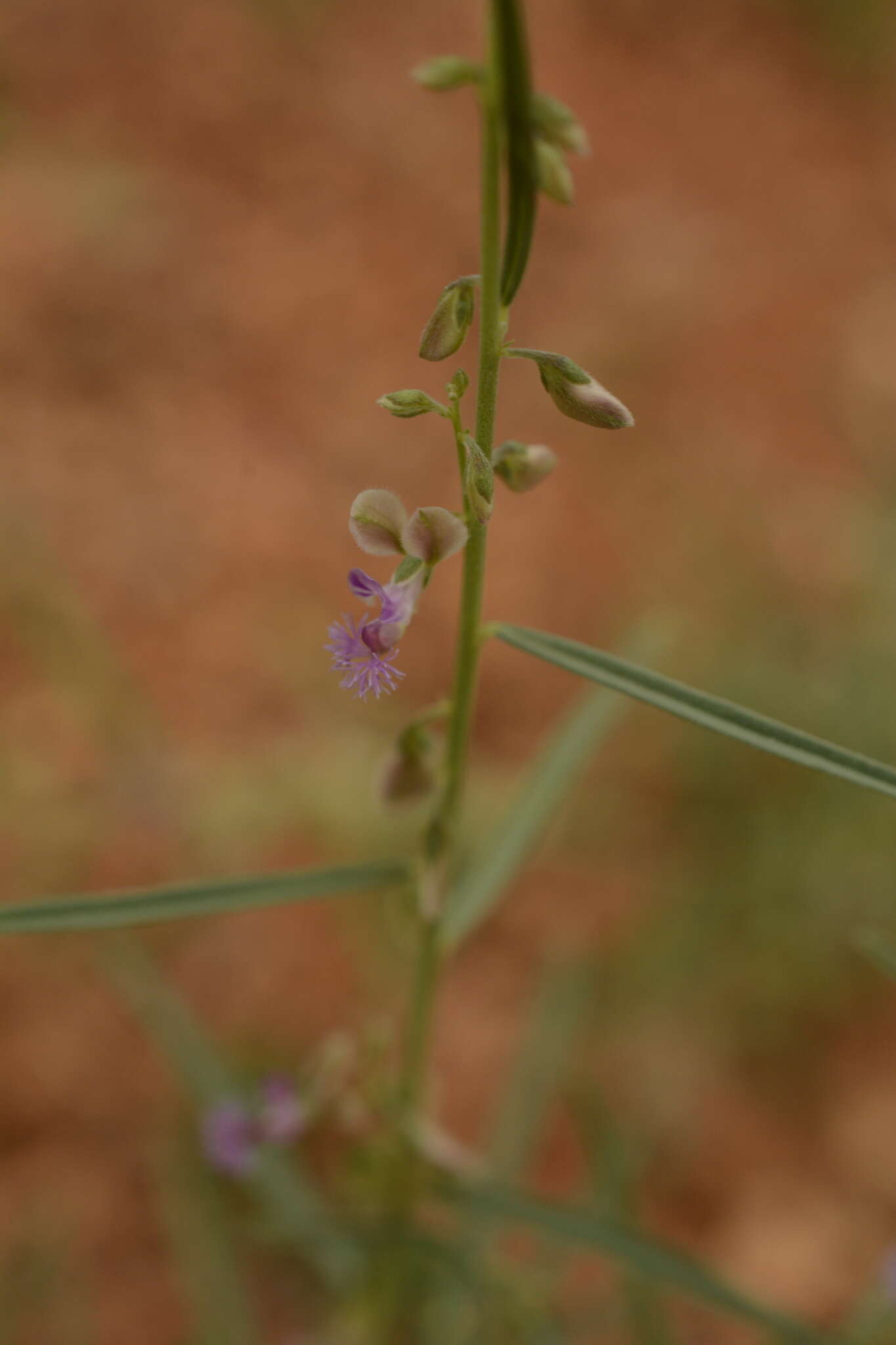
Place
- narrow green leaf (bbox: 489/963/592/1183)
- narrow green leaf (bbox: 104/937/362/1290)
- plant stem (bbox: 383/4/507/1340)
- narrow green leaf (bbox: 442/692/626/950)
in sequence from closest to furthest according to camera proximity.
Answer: plant stem (bbox: 383/4/507/1340)
narrow green leaf (bbox: 442/692/626/950)
narrow green leaf (bbox: 104/937/362/1290)
narrow green leaf (bbox: 489/963/592/1183)

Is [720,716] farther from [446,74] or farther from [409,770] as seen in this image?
[446,74]

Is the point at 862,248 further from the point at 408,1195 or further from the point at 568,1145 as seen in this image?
the point at 408,1195

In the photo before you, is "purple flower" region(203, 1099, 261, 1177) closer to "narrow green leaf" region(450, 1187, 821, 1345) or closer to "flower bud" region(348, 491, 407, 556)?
"narrow green leaf" region(450, 1187, 821, 1345)

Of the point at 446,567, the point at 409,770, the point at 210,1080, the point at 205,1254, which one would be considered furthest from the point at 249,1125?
the point at 446,567

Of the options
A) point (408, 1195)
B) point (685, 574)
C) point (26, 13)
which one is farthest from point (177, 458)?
point (408, 1195)

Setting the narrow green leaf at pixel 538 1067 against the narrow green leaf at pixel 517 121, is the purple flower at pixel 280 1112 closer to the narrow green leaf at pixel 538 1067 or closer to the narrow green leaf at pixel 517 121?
the narrow green leaf at pixel 538 1067

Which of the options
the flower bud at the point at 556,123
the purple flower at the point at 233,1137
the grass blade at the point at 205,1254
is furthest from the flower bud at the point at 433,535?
the grass blade at the point at 205,1254

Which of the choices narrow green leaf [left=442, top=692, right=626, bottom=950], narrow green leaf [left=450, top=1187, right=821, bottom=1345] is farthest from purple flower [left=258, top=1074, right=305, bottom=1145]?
narrow green leaf [left=442, top=692, right=626, bottom=950]
